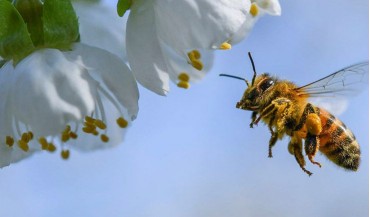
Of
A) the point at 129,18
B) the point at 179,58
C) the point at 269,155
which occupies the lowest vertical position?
the point at 269,155

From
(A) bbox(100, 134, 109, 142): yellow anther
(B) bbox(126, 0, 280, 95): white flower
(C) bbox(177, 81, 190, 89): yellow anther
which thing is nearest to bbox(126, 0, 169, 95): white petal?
(B) bbox(126, 0, 280, 95): white flower

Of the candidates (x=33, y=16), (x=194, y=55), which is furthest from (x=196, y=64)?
(x=33, y=16)

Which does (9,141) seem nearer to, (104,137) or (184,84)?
(104,137)

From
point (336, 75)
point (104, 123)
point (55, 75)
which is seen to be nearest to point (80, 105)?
point (55, 75)

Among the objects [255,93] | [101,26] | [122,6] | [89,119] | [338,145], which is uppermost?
[122,6]

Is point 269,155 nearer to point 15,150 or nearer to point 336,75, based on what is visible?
point 336,75

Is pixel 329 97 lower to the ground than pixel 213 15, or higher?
lower
